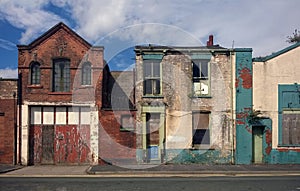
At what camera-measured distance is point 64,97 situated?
16812mm

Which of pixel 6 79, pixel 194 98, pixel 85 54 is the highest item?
pixel 85 54

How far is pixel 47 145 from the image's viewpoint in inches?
661

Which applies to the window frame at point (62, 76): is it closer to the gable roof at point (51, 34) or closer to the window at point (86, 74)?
the window at point (86, 74)

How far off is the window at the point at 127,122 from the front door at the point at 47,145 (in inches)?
169

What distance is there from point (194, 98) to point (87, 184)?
8675mm

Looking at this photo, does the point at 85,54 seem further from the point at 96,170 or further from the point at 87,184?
the point at 87,184

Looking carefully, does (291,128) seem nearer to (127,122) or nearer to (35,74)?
(127,122)

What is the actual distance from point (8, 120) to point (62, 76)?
13.2ft

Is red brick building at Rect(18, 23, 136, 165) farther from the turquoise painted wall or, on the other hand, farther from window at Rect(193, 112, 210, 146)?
the turquoise painted wall

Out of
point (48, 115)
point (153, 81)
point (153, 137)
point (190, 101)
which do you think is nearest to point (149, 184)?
point (153, 137)

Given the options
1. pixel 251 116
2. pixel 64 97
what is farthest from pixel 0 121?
pixel 251 116

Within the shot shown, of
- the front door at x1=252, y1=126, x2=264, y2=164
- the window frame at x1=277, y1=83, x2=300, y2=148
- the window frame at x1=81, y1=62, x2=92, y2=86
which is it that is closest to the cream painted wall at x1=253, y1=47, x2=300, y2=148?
the window frame at x1=277, y1=83, x2=300, y2=148

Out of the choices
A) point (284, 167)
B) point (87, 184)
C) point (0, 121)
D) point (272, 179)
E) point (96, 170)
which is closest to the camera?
point (87, 184)

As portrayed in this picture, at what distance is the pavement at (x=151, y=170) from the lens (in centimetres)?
1365
